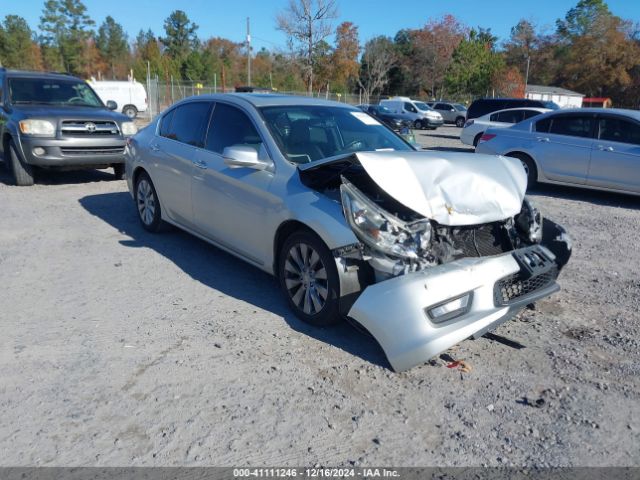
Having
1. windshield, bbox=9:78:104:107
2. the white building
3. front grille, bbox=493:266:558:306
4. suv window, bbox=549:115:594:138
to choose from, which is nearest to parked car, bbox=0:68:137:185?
windshield, bbox=9:78:104:107

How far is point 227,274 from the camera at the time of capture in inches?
210

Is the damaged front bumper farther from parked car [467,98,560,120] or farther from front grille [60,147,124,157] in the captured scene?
parked car [467,98,560,120]

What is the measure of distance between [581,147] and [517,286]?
6765 millimetres

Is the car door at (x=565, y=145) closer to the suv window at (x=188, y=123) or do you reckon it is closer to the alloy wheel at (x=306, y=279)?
the suv window at (x=188, y=123)

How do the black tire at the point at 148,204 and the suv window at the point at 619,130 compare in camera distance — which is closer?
the black tire at the point at 148,204

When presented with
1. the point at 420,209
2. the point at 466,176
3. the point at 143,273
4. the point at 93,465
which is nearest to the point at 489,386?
the point at 420,209

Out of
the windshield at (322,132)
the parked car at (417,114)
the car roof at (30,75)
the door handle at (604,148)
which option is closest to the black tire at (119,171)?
the car roof at (30,75)

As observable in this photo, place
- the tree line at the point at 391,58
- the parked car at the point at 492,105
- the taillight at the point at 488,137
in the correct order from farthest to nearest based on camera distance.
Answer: the tree line at the point at 391,58, the parked car at the point at 492,105, the taillight at the point at 488,137

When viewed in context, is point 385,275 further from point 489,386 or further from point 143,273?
point 143,273

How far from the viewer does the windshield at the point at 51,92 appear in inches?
385

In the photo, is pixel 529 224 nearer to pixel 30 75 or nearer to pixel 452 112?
pixel 30 75

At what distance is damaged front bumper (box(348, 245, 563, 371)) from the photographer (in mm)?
3309

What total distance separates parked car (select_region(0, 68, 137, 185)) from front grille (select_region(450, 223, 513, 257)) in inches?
291

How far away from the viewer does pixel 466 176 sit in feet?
12.9
